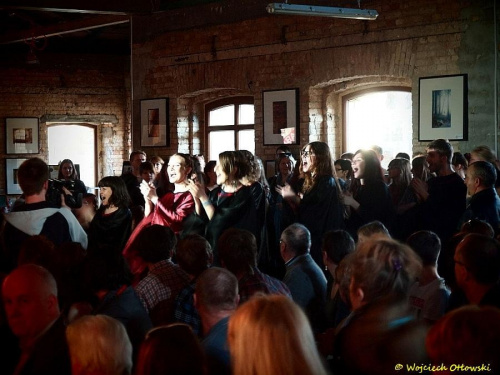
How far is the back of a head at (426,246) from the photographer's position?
4438 mm

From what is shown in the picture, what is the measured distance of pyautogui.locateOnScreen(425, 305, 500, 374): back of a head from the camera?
6.80 ft

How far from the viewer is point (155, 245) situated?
4625 mm

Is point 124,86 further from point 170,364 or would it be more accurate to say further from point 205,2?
point 170,364

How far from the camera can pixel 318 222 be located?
6203 mm

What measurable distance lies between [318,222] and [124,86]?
11.3 meters

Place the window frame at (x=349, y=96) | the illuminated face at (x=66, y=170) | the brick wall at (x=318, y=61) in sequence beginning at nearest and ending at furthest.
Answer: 1. the brick wall at (x=318, y=61)
2. the illuminated face at (x=66, y=170)
3. the window frame at (x=349, y=96)

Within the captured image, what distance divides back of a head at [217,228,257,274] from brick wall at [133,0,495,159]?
18.8 feet

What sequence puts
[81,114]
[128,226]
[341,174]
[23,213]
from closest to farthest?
[23,213] → [128,226] → [341,174] → [81,114]

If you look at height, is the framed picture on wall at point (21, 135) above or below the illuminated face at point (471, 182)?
above

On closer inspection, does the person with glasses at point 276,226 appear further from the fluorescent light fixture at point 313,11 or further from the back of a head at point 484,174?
the fluorescent light fixture at point 313,11

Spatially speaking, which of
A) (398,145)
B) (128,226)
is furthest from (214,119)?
(128,226)

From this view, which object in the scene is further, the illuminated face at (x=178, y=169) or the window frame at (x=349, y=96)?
the window frame at (x=349, y=96)

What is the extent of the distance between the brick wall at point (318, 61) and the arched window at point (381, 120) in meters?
0.14

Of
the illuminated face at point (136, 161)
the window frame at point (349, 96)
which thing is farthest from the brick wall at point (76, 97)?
the illuminated face at point (136, 161)
